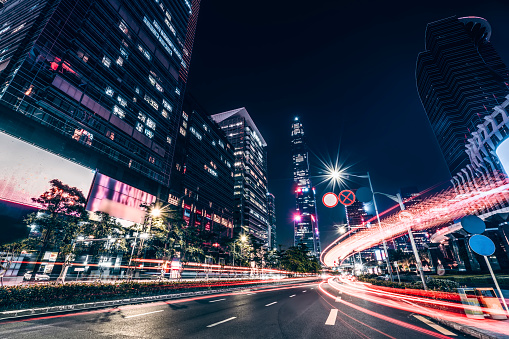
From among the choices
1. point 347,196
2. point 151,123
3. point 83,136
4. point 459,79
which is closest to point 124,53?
point 151,123

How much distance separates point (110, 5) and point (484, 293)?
76.7m

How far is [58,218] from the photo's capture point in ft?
86.8

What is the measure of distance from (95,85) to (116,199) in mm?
24104

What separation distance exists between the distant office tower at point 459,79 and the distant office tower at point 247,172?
11929cm

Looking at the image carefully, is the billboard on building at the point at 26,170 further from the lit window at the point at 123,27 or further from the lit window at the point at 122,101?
the lit window at the point at 123,27

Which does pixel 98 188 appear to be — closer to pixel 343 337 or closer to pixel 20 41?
pixel 20 41

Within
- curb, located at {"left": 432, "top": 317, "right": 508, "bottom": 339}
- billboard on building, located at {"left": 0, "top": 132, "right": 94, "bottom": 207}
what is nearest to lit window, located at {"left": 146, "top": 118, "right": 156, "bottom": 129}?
billboard on building, located at {"left": 0, "top": 132, "right": 94, "bottom": 207}

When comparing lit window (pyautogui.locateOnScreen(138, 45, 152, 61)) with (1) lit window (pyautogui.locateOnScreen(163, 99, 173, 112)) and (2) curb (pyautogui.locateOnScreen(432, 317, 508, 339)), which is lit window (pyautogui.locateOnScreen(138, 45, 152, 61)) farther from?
→ (2) curb (pyautogui.locateOnScreen(432, 317, 508, 339))

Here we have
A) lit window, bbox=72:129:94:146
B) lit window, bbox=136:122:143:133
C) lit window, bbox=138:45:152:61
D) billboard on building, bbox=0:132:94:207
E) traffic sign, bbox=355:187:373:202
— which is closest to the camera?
traffic sign, bbox=355:187:373:202

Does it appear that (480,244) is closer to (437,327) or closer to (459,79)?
(437,327)

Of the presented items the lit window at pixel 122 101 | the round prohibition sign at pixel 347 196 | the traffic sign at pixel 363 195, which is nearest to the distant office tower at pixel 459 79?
the traffic sign at pixel 363 195

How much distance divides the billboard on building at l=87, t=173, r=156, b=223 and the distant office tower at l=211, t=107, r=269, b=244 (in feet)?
238

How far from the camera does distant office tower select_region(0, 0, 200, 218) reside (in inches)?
1359

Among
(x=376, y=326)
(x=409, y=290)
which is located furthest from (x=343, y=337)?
(x=409, y=290)
